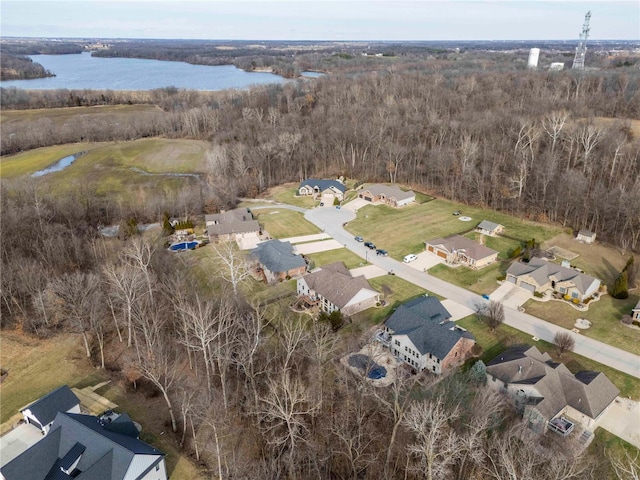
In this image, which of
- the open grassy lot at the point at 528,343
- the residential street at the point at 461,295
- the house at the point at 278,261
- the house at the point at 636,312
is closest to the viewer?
the open grassy lot at the point at 528,343

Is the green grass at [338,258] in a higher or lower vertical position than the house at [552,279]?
lower

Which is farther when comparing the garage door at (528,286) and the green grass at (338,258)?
the green grass at (338,258)

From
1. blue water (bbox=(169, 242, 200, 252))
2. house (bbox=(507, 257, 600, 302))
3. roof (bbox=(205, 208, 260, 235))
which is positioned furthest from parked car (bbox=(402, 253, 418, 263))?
blue water (bbox=(169, 242, 200, 252))

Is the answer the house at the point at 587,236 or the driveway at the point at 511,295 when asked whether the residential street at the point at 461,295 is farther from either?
the house at the point at 587,236

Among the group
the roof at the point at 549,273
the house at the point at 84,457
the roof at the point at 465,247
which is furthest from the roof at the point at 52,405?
Result: the roof at the point at 549,273

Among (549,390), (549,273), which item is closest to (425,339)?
(549,390)

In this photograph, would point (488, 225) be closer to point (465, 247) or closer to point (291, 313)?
point (465, 247)

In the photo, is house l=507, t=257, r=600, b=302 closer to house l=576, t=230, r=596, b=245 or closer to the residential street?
the residential street

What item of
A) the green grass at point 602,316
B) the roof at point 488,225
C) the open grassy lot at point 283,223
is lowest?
the green grass at point 602,316
